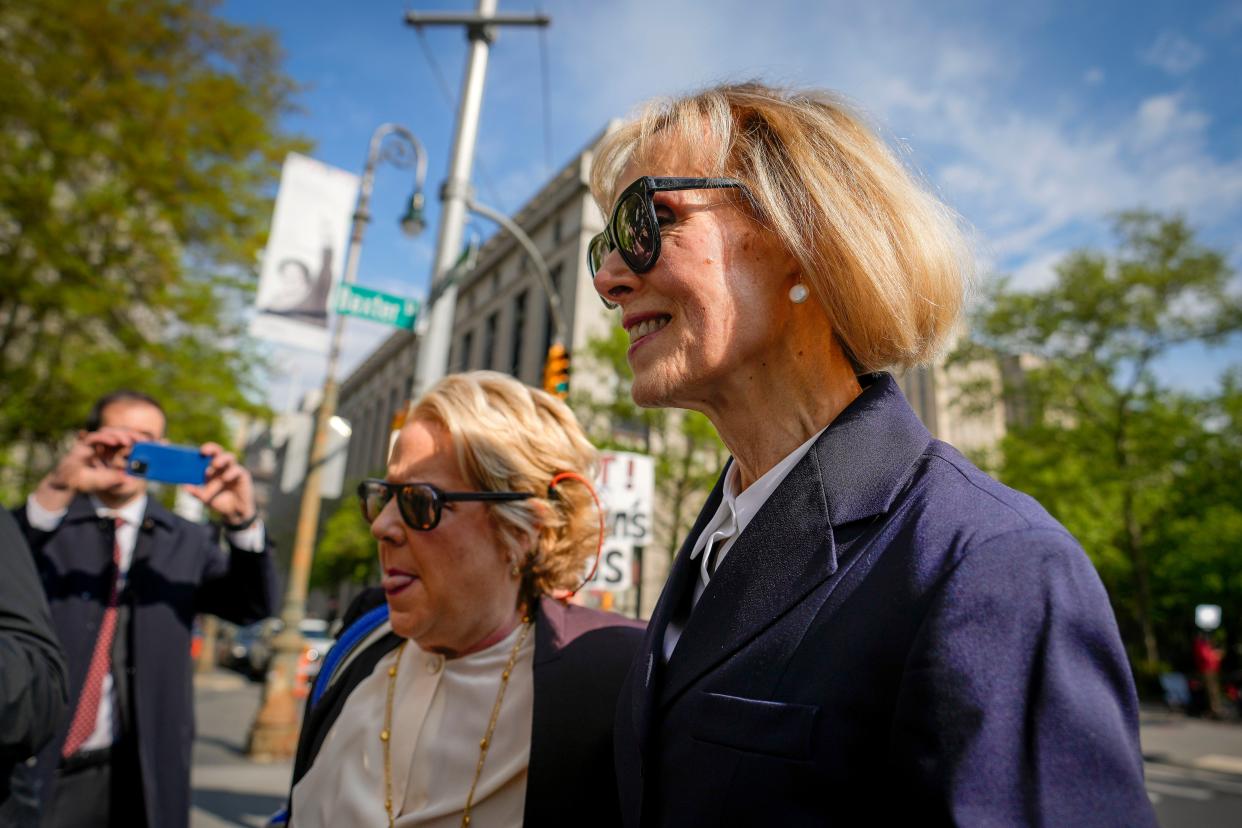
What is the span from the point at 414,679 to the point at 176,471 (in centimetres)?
147

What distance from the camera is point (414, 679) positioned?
2.16 meters

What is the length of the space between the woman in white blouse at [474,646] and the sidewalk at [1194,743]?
41.0 ft

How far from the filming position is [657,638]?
1356mm

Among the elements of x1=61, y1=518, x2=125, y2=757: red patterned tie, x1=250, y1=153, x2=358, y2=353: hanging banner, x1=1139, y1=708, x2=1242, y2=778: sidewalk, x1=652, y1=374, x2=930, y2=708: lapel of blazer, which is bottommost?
x1=1139, y1=708, x2=1242, y2=778: sidewalk

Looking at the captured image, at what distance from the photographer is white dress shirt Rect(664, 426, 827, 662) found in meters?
1.33

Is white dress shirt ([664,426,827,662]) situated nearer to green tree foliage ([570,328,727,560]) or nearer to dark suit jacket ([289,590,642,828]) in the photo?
dark suit jacket ([289,590,642,828])

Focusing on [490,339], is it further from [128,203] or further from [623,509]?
[623,509]

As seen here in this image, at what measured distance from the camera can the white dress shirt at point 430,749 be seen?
1.86 meters

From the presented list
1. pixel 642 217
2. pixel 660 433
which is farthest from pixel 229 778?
pixel 660 433

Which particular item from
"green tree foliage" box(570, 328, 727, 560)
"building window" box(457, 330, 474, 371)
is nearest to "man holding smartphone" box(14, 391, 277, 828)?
"green tree foliage" box(570, 328, 727, 560)

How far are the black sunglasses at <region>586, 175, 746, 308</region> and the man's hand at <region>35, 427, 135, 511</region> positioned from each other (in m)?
2.59

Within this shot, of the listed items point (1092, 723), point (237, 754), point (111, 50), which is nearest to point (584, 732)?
point (1092, 723)

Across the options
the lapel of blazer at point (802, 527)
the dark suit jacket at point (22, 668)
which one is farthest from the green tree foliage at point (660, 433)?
the lapel of blazer at point (802, 527)

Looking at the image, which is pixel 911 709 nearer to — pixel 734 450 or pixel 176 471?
pixel 734 450
